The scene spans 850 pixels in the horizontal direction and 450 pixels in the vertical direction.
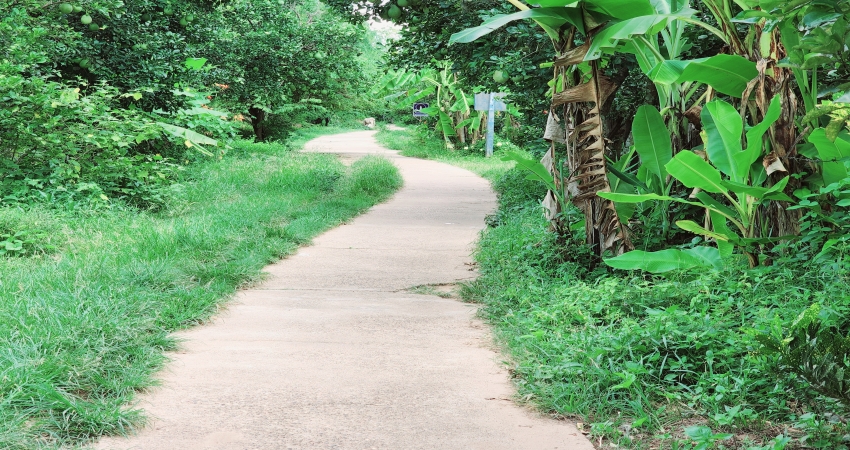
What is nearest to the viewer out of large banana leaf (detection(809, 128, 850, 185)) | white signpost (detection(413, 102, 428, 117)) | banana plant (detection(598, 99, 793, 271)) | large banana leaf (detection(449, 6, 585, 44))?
large banana leaf (detection(809, 128, 850, 185))

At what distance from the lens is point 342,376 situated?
4.18m

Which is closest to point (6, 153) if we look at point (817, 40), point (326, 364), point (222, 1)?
point (222, 1)

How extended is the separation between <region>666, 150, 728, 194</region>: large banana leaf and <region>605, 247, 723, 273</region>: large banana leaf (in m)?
0.43

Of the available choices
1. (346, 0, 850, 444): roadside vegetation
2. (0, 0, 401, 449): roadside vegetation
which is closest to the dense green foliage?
(0, 0, 401, 449): roadside vegetation

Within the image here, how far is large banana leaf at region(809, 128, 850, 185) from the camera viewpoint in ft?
15.8

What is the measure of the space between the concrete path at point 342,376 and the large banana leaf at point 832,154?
2.27m

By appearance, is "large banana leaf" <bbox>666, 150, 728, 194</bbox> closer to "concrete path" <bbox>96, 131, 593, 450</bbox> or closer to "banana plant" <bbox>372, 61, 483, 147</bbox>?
"concrete path" <bbox>96, 131, 593, 450</bbox>

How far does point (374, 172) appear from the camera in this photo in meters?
15.1

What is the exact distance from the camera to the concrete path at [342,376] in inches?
134

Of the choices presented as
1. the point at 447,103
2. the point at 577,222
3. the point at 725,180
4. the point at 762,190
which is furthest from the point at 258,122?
the point at 762,190

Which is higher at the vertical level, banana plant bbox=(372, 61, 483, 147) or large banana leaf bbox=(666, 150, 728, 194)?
banana plant bbox=(372, 61, 483, 147)

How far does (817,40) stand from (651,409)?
175cm

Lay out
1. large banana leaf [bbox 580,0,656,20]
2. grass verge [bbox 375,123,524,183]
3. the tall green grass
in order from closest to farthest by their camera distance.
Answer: the tall green grass, large banana leaf [bbox 580,0,656,20], grass verge [bbox 375,123,524,183]

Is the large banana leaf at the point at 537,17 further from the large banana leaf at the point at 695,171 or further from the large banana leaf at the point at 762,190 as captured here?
the large banana leaf at the point at 762,190
